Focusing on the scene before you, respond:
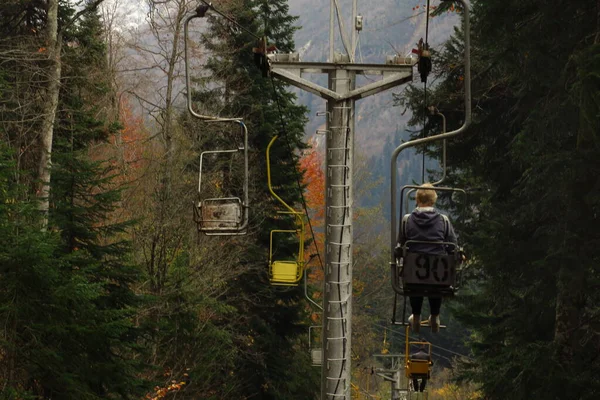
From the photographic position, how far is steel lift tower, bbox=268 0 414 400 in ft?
35.9

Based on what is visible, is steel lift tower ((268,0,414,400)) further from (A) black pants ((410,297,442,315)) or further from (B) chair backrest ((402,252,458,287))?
(B) chair backrest ((402,252,458,287))

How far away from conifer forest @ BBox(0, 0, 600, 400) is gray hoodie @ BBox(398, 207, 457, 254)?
2.3 inches

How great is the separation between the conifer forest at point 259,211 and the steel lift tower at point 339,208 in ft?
0.09

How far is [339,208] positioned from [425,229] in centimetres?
110

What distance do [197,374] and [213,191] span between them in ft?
20.2

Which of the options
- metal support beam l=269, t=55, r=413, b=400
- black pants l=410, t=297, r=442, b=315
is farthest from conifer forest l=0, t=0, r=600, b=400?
black pants l=410, t=297, r=442, b=315

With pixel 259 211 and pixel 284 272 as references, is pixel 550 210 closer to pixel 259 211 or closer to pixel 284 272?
pixel 284 272

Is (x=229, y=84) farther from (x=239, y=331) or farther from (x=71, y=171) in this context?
(x=71, y=171)

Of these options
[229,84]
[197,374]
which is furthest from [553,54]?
[229,84]

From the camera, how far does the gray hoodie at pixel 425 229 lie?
405 inches

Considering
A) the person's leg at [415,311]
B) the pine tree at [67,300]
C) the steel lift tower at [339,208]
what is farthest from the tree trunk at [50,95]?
the person's leg at [415,311]

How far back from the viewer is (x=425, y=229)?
1032 cm

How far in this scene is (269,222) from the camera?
32.5 m

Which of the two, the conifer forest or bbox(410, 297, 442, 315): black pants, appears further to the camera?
the conifer forest
